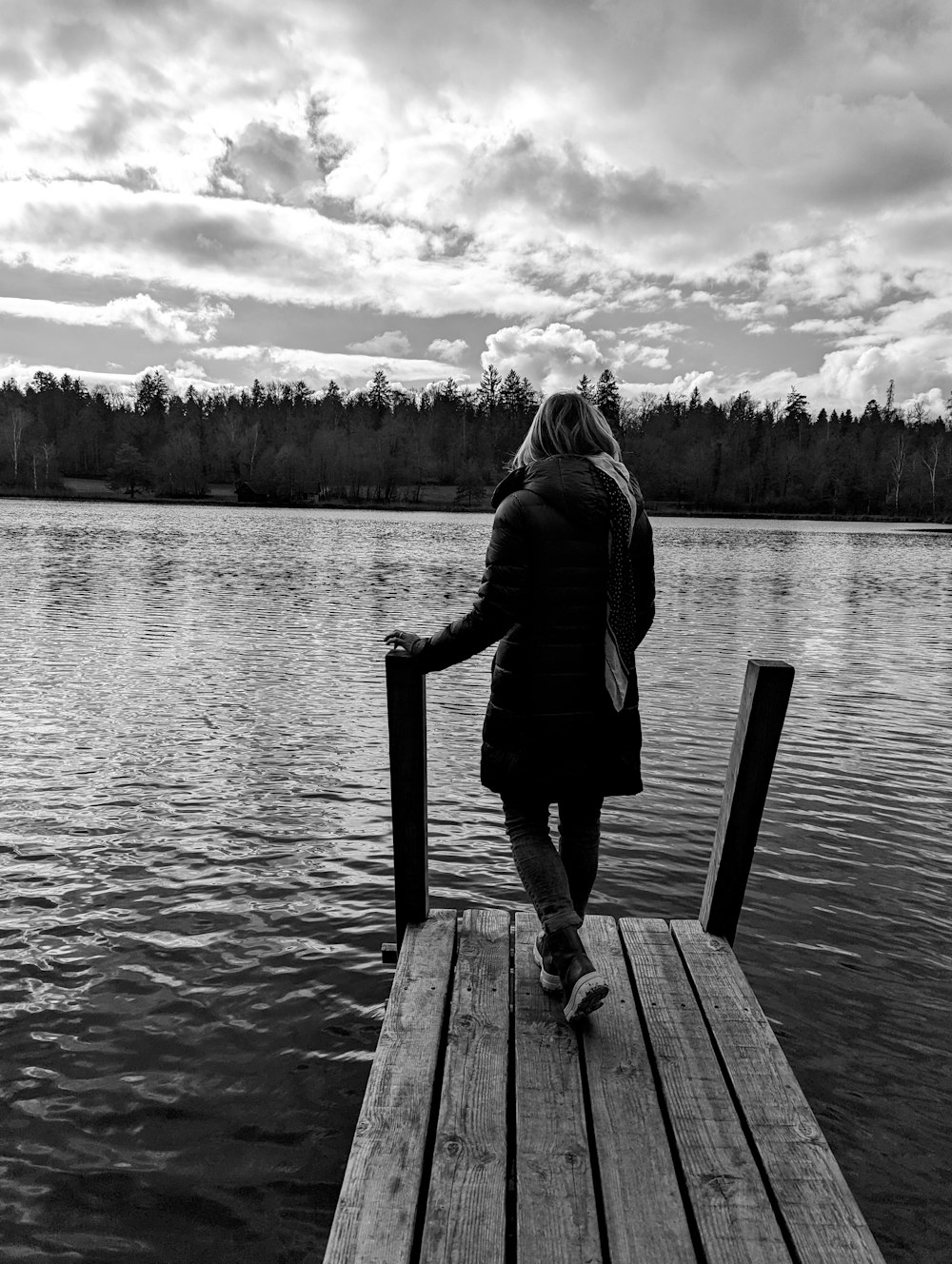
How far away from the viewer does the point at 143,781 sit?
A: 954 cm

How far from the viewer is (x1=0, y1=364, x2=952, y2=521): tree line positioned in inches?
5084

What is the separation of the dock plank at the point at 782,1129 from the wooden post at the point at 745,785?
0.35 m

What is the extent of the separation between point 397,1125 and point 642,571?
93.4 inches

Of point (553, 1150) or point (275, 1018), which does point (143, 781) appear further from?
point (553, 1150)

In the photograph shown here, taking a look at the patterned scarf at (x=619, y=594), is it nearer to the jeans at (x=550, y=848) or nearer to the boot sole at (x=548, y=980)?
the jeans at (x=550, y=848)

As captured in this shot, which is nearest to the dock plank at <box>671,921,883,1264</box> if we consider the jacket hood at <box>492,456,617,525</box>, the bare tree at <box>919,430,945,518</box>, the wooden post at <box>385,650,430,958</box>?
the wooden post at <box>385,650,430,958</box>

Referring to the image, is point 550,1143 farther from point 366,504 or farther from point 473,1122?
point 366,504

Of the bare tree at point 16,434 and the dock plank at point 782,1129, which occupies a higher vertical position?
the bare tree at point 16,434

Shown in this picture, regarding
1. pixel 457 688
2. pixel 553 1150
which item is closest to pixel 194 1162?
A: pixel 553 1150

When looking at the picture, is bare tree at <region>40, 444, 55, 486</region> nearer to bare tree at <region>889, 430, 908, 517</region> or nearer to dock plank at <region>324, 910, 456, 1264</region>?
bare tree at <region>889, 430, 908, 517</region>

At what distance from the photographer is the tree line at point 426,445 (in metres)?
129

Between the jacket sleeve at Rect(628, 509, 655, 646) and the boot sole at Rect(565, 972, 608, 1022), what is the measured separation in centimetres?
140

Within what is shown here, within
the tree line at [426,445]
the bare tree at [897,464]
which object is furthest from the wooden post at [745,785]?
the bare tree at [897,464]

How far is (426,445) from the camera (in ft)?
484
